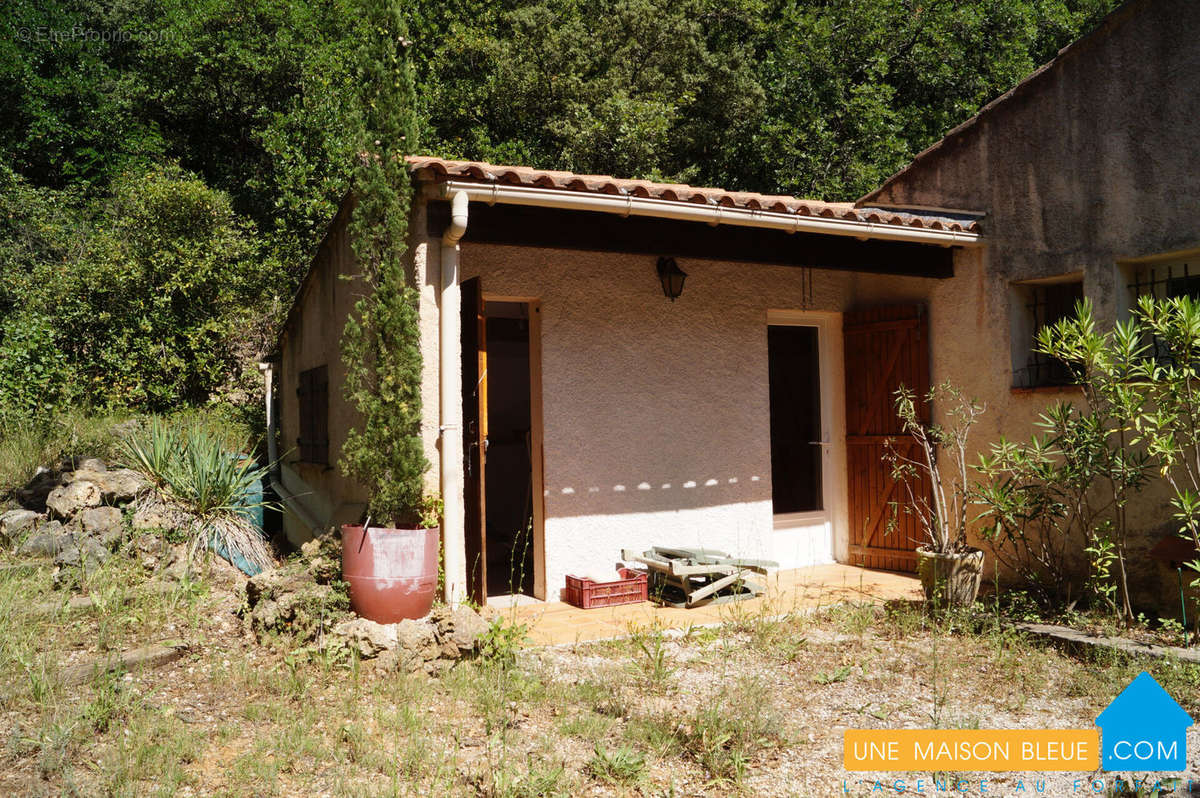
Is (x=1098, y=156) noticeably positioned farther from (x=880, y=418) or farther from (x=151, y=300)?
(x=151, y=300)

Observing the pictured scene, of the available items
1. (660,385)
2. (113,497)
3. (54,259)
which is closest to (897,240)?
(660,385)

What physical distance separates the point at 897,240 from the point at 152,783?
5934 mm

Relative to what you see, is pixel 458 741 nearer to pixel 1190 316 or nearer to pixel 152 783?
pixel 152 783

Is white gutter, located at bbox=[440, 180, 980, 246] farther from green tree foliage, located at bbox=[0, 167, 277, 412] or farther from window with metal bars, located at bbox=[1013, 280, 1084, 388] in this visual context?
green tree foliage, located at bbox=[0, 167, 277, 412]

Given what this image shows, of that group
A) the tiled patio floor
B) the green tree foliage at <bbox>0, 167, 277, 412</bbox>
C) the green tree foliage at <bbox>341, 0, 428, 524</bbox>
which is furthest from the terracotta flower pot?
the green tree foliage at <bbox>0, 167, 277, 412</bbox>

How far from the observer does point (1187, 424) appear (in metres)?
5.46

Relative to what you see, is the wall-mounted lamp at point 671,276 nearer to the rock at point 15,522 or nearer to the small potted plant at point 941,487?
the small potted plant at point 941,487

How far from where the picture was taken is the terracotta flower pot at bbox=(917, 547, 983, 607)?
5715 mm

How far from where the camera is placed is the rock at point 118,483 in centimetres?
688

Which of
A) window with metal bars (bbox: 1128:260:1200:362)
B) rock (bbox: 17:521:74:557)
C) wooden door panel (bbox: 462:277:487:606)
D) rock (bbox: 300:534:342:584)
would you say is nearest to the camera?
rock (bbox: 300:534:342:584)

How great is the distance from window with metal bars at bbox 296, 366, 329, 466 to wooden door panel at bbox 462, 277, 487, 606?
2685mm

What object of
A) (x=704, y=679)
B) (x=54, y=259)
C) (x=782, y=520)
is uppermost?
(x=54, y=259)

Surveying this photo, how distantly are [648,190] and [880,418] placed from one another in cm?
342

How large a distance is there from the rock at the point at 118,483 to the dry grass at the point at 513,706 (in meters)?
1.37
